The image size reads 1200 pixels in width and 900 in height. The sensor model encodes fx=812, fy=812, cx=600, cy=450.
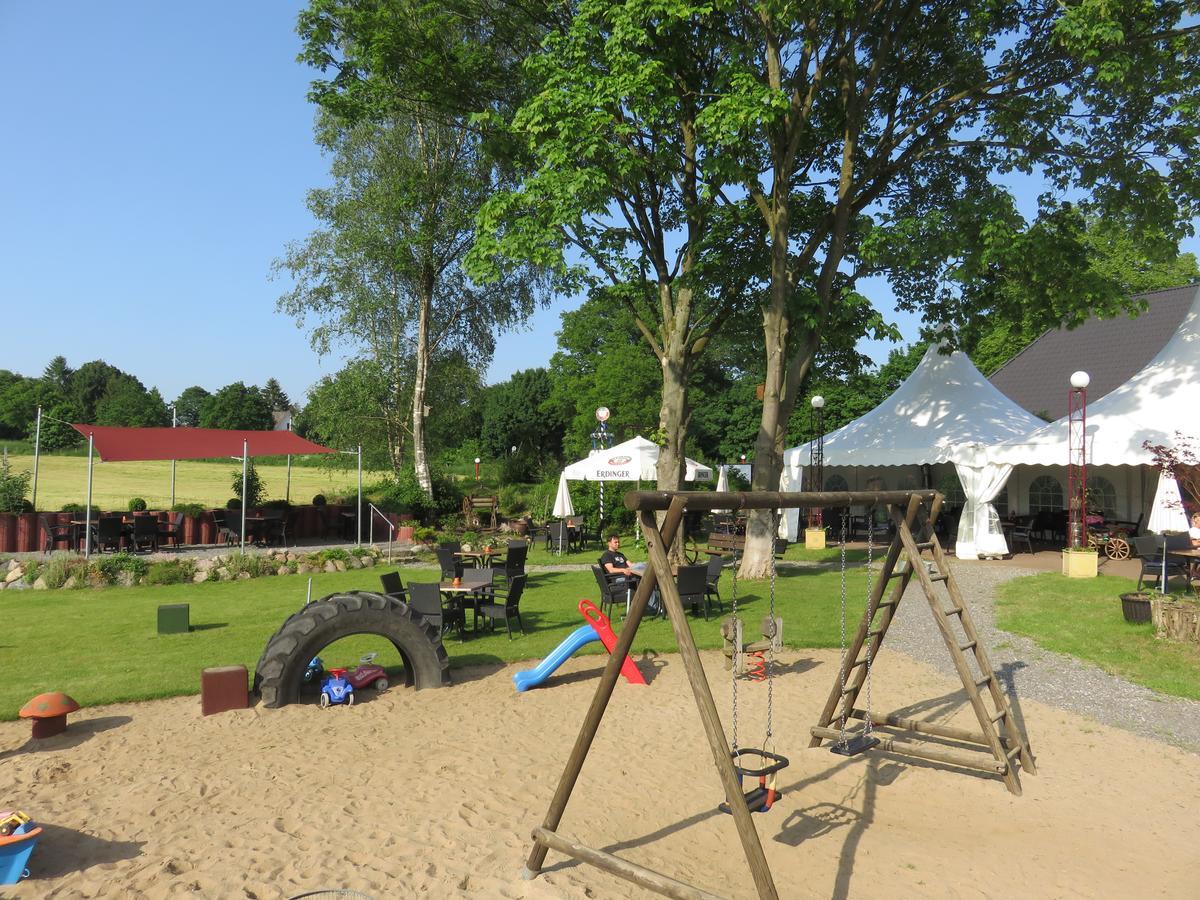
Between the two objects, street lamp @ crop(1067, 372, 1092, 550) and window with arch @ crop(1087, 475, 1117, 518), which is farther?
window with arch @ crop(1087, 475, 1117, 518)

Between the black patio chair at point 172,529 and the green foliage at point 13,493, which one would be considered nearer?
the green foliage at point 13,493

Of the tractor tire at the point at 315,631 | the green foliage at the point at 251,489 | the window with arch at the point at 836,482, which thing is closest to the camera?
the tractor tire at the point at 315,631

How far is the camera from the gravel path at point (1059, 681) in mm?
7410

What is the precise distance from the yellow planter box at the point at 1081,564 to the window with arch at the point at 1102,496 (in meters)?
6.36

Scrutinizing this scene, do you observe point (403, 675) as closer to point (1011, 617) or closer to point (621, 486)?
point (1011, 617)

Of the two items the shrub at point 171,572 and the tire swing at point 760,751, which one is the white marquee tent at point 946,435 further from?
the shrub at point 171,572

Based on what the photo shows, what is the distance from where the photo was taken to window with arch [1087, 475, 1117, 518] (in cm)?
2069

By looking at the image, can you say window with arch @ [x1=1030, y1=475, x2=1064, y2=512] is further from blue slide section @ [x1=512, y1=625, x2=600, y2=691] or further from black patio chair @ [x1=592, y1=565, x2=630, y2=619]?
blue slide section @ [x1=512, y1=625, x2=600, y2=691]

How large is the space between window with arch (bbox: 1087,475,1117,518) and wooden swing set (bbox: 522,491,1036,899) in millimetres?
15547

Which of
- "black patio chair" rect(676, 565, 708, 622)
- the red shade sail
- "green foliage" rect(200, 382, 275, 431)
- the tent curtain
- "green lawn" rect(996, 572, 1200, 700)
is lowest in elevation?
"green lawn" rect(996, 572, 1200, 700)

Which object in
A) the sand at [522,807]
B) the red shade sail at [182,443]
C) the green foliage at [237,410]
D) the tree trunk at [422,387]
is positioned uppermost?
the green foliage at [237,410]

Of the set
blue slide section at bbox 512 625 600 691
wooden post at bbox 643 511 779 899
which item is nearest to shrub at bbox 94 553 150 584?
blue slide section at bbox 512 625 600 691

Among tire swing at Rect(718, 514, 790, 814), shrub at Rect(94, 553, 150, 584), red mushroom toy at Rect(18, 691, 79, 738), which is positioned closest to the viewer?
tire swing at Rect(718, 514, 790, 814)

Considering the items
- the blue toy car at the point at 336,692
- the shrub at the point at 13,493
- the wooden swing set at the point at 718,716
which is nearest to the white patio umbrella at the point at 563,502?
the shrub at the point at 13,493
